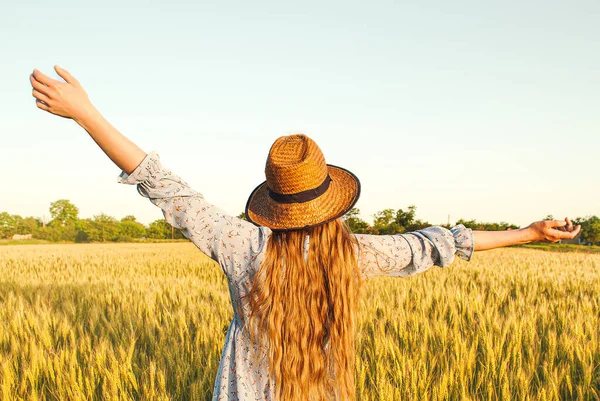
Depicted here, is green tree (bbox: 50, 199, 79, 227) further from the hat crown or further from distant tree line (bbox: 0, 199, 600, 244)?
the hat crown

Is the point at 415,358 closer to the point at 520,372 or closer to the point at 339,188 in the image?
the point at 520,372

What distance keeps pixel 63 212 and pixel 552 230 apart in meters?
85.8

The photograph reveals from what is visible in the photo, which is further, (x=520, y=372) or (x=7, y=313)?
(x=7, y=313)

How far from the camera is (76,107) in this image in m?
1.19

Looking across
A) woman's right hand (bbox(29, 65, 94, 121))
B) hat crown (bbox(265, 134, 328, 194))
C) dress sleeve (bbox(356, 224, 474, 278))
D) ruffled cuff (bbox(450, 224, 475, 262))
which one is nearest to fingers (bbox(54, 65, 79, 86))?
woman's right hand (bbox(29, 65, 94, 121))

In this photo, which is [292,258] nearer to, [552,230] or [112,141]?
[112,141]

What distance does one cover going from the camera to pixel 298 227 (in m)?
1.40

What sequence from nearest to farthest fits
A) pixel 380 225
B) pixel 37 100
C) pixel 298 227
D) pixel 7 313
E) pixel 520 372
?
pixel 37 100 → pixel 298 227 → pixel 520 372 → pixel 7 313 → pixel 380 225

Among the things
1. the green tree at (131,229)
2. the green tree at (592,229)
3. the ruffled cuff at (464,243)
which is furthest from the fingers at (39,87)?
the green tree at (131,229)

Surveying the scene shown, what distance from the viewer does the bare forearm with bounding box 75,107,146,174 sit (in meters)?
1.21

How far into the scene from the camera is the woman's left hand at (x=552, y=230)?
1.65 m

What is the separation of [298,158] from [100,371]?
78.0 inches

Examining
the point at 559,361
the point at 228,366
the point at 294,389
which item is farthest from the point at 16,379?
the point at 559,361

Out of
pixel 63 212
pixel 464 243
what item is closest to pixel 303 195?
pixel 464 243
